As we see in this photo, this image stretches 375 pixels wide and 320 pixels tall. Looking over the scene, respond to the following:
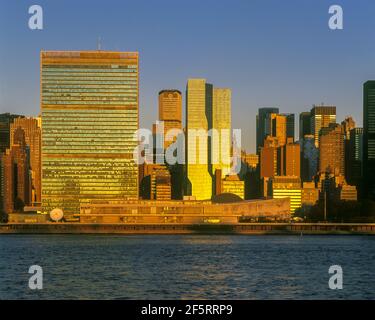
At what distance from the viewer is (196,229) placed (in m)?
153

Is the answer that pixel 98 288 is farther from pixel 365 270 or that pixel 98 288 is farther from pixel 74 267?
pixel 365 270

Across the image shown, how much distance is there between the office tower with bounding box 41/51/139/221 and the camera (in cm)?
18950

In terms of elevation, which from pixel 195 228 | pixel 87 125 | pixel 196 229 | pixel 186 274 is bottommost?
pixel 196 229

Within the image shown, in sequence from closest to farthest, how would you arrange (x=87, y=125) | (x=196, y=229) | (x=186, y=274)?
1. (x=186, y=274)
2. (x=196, y=229)
3. (x=87, y=125)

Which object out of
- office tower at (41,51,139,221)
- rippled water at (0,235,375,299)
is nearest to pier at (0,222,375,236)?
office tower at (41,51,139,221)

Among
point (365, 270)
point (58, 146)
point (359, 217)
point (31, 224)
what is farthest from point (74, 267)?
point (58, 146)

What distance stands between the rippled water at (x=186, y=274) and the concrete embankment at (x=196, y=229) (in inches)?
2407

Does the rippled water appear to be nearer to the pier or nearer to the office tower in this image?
the pier

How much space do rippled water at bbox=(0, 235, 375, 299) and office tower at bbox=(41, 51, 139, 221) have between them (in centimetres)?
10398

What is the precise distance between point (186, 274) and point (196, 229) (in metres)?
94.2

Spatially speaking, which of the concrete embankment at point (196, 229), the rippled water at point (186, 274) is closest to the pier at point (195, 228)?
the concrete embankment at point (196, 229)

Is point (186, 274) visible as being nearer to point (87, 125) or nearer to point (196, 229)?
point (196, 229)

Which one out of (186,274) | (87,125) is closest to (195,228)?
(87,125)
